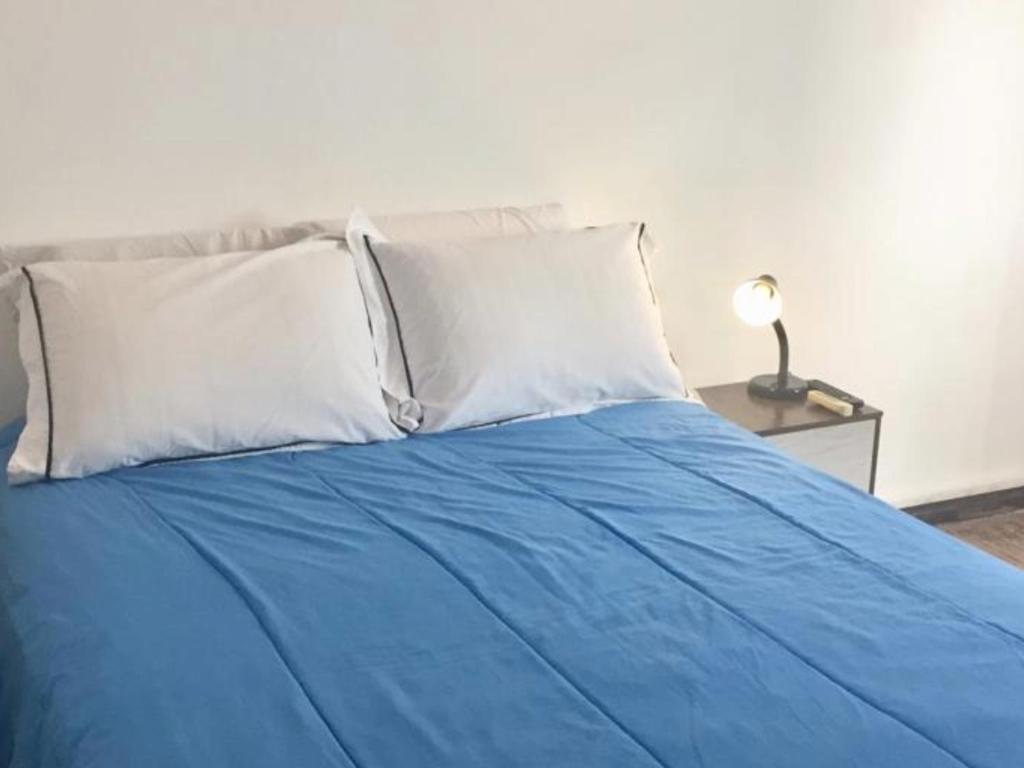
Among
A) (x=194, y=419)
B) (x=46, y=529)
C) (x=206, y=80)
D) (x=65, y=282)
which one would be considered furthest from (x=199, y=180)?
(x=46, y=529)

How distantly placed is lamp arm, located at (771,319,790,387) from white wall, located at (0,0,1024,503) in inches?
7.7

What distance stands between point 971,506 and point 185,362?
7.88 feet

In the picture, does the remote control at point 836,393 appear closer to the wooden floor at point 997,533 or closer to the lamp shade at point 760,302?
the lamp shade at point 760,302

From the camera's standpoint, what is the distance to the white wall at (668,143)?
93.1 inches

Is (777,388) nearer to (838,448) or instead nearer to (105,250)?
(838,448)

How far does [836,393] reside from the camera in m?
2.88

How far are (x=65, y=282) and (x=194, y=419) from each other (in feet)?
1.10

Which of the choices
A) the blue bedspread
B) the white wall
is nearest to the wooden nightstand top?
the white wall

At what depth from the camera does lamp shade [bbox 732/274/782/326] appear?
9.14 feet

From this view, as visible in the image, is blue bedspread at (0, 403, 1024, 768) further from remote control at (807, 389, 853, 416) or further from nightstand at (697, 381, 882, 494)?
remote control at (807, 389, 853, 416)

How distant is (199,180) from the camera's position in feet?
8.07

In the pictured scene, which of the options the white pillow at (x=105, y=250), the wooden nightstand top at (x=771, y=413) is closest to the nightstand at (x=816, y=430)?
the wooden nightstand top at (x=771, y=413)

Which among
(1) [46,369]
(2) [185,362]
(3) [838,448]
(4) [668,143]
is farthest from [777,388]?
(1) [46,369]

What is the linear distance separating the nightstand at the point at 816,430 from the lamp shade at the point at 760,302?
209 mm
